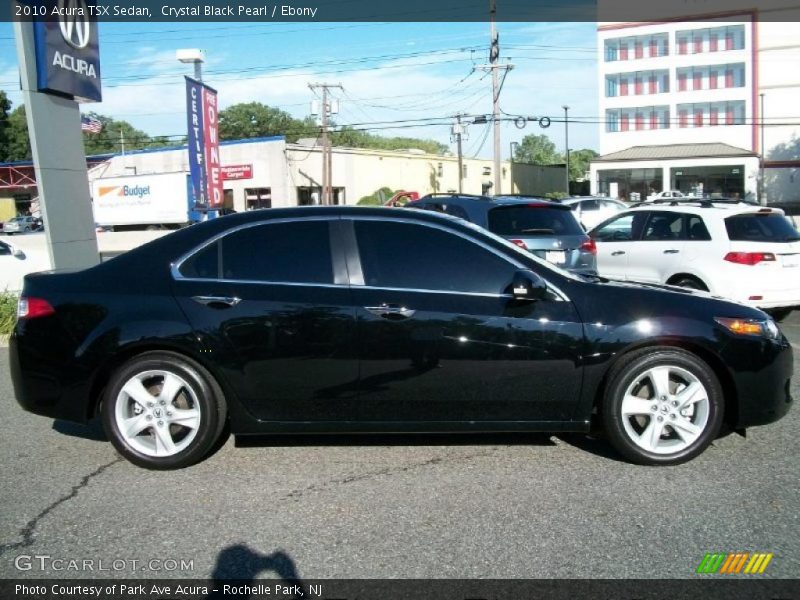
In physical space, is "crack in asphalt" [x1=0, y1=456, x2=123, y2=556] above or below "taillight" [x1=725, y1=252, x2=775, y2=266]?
below

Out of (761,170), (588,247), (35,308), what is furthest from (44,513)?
(761,170)

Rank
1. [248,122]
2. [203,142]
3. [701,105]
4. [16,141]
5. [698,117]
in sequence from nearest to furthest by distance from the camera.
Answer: [203,142] < [701,105] < [698,117] < [16,141] < [248,122]

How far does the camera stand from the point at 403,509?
418 cm

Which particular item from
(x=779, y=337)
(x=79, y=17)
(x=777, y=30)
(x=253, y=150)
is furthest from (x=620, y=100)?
(x=779, y=337)

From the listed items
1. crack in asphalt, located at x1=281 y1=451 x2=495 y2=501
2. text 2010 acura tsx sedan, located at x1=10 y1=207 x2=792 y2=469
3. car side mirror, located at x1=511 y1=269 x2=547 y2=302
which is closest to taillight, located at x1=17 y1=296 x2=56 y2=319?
text 2010 acura tsx sedan, located at x1=10 y1=207 x2=792 y2=469

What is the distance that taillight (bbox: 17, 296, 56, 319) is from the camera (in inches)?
191

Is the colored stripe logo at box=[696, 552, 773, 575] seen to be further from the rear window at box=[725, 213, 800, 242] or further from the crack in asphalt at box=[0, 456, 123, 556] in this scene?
the rear window at box=[725, 213, 800, 242]

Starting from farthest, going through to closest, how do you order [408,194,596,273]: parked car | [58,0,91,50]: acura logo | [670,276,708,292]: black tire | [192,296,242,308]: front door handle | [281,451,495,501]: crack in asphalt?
[58,0,91,50]: acura logo < [670,276,708,292]: black tire < [408,194,596,273]: parked car < [192,296,242,308]: front door handle < [281,451,495,501]: crack in asphalt

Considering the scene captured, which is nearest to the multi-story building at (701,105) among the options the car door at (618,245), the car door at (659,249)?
the car door at (618,245)

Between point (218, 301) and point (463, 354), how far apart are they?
1.59 metres

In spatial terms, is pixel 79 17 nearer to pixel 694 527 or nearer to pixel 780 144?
pixel 694 527

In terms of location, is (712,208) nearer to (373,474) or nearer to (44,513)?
(373,474)

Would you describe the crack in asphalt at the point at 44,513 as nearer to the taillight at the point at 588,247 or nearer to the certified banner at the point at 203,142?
the taillight at the point at 588,247

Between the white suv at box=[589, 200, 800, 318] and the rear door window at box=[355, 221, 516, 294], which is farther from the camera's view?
the white suv at box=[589, 200, 800, 318]
